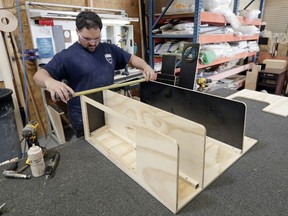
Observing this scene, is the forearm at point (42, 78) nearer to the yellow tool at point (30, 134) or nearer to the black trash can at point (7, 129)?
the yellow tool at point (30, 134)

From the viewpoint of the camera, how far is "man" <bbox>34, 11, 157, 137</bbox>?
1203 mm

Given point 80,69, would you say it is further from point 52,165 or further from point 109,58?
point 52,165

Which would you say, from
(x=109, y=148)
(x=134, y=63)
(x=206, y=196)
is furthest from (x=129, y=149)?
(x=134, y=63)

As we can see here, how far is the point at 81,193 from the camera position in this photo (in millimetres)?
691

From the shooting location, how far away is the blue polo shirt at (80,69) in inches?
49.9

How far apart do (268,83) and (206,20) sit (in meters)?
1.88

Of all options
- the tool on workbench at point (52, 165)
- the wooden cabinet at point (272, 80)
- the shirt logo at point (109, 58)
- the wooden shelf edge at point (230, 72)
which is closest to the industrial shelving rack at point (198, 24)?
the wooden shelf edge at point (230, 72)

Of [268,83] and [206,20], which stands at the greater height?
[206,20]

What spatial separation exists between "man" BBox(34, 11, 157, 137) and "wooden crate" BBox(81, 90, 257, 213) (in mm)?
363

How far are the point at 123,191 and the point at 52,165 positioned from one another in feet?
1.09

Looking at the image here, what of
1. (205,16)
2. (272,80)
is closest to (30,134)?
(205,16)

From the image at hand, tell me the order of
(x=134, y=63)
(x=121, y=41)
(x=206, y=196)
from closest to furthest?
1. (x=206, y=196)
2. (x=134, y=63)
3. (x=121, y=41)

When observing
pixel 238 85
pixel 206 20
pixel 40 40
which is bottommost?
pixel 238 85

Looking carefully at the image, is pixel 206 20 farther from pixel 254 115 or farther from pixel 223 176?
pixel 223 176
